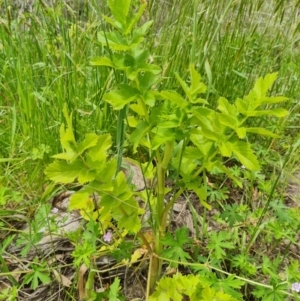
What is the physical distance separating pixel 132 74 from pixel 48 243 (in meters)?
0.59

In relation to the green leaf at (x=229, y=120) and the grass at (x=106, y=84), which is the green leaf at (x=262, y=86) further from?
the grass at (x=106, y=84)

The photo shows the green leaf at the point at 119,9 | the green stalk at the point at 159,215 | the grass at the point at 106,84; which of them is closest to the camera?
the green leaf at the point at 119,9

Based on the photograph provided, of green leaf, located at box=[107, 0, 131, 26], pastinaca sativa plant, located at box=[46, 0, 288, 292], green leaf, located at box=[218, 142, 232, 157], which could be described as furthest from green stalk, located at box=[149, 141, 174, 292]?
green leaf, located at box=[107, 0, 131, 26]

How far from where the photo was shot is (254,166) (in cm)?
79

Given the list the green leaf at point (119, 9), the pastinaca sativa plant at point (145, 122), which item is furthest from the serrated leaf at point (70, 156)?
the green leaf at point (119, 9)

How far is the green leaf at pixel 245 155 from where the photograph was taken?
2.61 feet

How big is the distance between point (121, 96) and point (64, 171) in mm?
182

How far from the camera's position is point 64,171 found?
83 cm

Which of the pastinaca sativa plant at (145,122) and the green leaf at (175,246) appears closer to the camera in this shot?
the pastinaca sativa plant at (145,122)

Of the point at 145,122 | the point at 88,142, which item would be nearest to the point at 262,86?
the point at 145,122

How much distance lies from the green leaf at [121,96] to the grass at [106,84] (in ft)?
1.23

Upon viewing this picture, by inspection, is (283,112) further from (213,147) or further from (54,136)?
(54,136)

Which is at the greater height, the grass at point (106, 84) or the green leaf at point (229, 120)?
the green leaf at point (229, 120)

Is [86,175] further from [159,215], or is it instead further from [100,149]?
[159,215]
